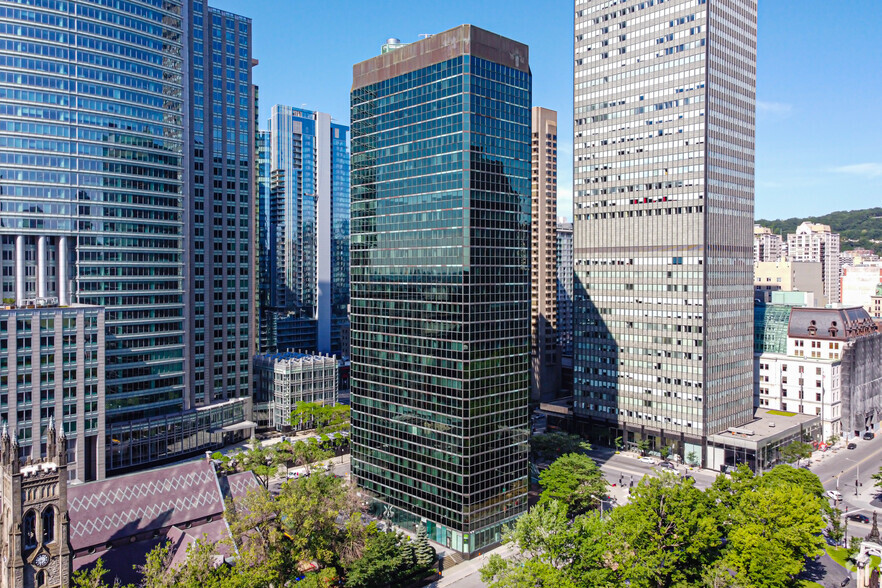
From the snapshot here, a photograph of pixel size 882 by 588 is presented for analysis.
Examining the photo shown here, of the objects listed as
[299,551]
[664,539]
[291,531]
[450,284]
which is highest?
[450,284]

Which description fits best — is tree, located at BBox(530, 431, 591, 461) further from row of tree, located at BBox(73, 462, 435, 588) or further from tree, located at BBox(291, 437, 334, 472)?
row of tree, located at BBox(73, 462, 435, 588)

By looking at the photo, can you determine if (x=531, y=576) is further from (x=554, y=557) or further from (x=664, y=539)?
(x=664, y=539)

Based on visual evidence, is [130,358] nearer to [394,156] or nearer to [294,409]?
[294,409]

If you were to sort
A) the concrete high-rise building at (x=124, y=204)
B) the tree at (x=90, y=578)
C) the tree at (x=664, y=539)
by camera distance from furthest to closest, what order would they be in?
1. the concrete high-rise building at (x=124, y=204)
2. the tree at (x=664, y=539)
3. the tree at (x=90, y=578)

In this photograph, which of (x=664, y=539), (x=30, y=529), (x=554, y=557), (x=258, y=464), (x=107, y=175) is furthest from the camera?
(x=107, y=175)

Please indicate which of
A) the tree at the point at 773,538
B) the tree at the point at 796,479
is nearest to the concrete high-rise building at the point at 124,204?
the tree at the point at 773,538

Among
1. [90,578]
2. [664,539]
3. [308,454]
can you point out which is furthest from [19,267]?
[664,539]

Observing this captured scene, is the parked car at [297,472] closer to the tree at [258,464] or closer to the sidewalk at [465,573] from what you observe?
the tree at [258,464]

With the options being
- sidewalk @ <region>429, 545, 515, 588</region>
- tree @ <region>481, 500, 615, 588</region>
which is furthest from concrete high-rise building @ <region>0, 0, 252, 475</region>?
tree @ <region>481, 500, 615, 588</region>
